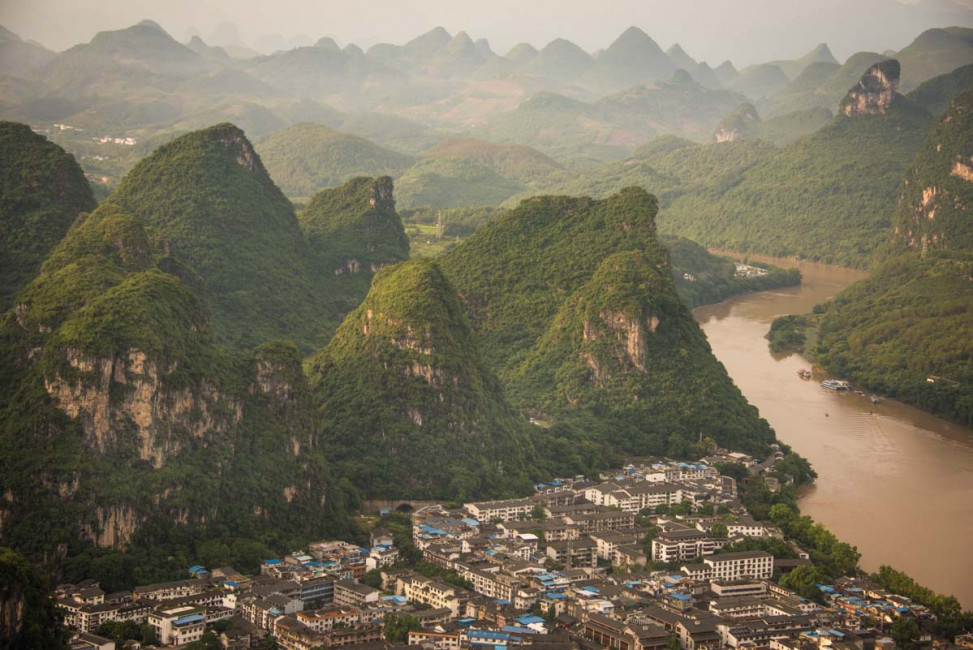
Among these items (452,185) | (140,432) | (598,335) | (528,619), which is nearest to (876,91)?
(452,185)

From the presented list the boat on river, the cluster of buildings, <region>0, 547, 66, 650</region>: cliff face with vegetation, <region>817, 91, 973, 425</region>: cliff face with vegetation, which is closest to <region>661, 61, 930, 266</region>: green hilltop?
<region>817, 91, 973, 425</region>: cliff face with vegetation

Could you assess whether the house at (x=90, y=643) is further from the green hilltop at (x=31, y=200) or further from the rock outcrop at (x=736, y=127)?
the rock outcrop at (x=736, y=127)

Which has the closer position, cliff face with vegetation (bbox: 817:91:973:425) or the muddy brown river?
the muddy brown river

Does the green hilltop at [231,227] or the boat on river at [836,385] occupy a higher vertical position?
the green hilltop at [231,227]

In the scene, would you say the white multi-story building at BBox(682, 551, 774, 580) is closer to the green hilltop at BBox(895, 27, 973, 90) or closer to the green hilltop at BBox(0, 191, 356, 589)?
the green hilltop at BBox(0, 191, 356, 589)

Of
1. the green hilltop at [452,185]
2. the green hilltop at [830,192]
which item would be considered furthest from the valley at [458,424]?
the green hilltop at [452,185]

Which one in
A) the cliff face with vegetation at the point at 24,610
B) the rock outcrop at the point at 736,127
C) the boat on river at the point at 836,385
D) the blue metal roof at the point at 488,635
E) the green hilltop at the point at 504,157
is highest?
the rock outcrop at the point at 736,127

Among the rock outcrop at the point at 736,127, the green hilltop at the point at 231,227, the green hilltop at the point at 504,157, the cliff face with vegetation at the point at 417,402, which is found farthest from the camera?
the rock outcrop at the point at 736,127
